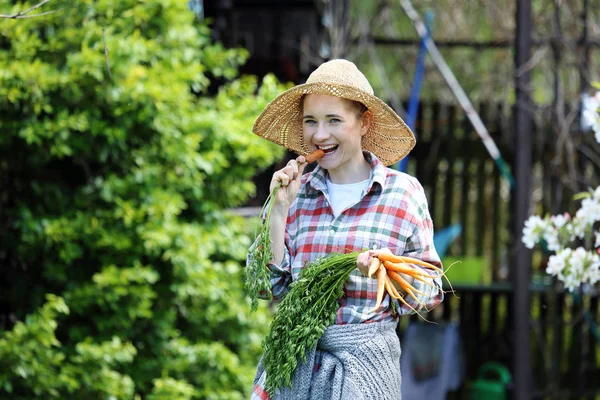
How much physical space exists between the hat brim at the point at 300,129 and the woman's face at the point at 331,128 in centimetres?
8

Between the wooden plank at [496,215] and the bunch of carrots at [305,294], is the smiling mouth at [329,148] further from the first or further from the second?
the wooden plank at [496,215]

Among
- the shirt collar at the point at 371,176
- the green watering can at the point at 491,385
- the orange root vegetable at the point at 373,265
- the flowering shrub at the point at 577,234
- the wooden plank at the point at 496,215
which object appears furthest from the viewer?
the wooden plank at the point at 496,215

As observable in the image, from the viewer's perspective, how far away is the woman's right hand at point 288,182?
2.92 m

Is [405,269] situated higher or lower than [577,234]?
lower

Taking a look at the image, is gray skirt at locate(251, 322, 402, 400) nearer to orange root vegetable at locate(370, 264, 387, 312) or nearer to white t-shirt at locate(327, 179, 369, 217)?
orange root vegetable at locate(370, 264, 387, 312)

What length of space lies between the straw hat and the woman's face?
0.11 feet

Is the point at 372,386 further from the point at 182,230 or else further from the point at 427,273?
the point at 182,230

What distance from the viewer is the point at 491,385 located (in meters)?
6.34

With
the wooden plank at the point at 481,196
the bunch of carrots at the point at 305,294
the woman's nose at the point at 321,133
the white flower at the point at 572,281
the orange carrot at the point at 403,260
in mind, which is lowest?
the bunch of carrots at the point at 305,294

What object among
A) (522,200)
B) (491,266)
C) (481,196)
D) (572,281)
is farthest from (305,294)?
(491,266)

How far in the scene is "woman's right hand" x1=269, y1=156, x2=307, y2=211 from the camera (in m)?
2.92

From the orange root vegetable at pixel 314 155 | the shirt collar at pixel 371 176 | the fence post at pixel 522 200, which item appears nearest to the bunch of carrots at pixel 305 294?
the orange root vegetable at pixel 314 155

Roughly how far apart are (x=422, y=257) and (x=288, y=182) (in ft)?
1.50

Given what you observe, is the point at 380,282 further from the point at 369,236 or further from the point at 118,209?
the point at 118,209
